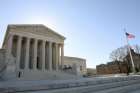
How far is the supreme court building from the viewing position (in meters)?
26.8

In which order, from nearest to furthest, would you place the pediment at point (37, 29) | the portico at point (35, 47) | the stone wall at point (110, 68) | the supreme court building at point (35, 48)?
the supreme court building at point (35, 48)
the portico at point (35, 47)
the pediment at point (37, 29)
the stone wall at point (110, 68)

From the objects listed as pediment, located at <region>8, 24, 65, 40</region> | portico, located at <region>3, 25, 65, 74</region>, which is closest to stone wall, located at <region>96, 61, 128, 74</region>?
portico, located at <region>3, 25, 65, 74</region>

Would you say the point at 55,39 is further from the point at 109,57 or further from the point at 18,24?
the point at 109,57

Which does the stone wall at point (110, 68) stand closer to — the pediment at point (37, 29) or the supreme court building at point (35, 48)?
the supreme court building at point (35, 48)

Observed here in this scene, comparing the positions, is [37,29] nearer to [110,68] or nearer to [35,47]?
[35,47]

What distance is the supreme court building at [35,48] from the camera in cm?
2684

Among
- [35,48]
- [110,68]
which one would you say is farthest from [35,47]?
[110,68]

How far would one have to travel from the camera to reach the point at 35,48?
29812 mm

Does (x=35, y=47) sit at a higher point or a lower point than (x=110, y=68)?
higher

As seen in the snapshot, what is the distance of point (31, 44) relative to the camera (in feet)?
109

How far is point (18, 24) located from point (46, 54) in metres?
9.77

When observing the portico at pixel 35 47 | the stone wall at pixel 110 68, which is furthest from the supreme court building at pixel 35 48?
the stone wall at pixel 110 68

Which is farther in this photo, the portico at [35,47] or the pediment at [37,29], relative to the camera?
the pediment at [37,29]

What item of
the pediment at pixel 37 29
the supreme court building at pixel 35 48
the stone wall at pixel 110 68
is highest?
the pediment at pixel 37 29
